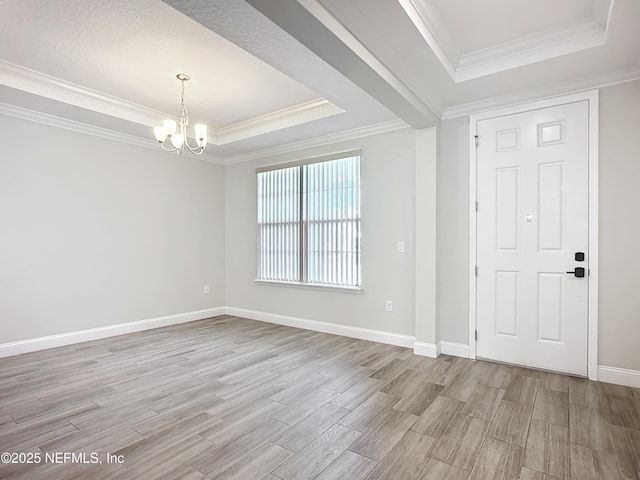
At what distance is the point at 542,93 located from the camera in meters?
3.25

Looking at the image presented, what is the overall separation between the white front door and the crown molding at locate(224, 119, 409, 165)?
1059mm

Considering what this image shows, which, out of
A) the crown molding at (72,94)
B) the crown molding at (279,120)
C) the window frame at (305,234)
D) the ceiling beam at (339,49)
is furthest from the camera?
the window frame at (305,234)

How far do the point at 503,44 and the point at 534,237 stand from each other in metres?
1.77

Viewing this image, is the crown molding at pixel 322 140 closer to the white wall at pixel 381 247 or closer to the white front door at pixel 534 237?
the white wall at pixel 381 247

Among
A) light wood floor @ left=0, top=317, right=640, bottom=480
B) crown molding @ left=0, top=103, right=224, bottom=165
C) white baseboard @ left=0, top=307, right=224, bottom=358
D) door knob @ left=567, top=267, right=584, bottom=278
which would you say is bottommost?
light wood floor @ left=0, top=317, right=640, bottom=480

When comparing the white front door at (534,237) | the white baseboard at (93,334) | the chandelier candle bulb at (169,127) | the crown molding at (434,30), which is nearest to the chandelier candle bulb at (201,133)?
the chandelier candle bulb at (169,127)

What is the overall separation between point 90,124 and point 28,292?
6.93ft

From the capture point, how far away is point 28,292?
3.85 m

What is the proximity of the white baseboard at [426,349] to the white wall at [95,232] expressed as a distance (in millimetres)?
3536

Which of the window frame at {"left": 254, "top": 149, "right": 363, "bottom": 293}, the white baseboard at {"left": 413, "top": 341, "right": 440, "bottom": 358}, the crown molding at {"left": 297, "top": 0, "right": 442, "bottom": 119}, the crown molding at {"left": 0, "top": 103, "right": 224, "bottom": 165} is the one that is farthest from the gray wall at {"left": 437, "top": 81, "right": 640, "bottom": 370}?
the crown molding at {"left": 0, "top": 103, "right": 224, "bottom": 165}

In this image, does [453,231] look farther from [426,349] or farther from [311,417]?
[311,417]

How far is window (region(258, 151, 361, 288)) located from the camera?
454 centimetres

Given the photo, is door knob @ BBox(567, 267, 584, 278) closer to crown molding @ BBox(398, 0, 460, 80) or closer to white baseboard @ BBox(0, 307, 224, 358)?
crown molding @ BBox(398, 0, 460, 80)

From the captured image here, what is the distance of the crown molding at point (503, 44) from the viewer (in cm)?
229
